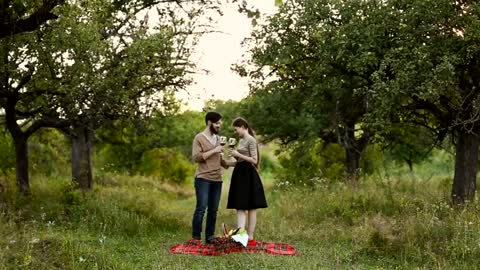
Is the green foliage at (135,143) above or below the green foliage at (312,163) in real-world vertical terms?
above

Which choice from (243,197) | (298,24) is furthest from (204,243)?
(298,24)

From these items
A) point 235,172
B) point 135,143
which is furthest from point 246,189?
point 135,143

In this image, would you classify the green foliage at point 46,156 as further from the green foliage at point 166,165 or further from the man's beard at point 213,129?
the man's beard at point 213,129

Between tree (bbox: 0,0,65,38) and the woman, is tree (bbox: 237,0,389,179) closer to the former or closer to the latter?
the woman

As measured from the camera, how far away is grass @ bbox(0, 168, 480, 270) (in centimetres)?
813

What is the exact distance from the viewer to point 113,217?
11703mm

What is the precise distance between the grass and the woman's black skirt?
105 centimetres

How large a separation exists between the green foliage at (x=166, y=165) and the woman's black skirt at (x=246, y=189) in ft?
68.0

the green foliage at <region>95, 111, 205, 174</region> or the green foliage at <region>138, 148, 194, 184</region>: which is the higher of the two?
the green foliage at <region>95, 111, 205, 174</region>

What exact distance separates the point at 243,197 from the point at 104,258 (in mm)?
2892

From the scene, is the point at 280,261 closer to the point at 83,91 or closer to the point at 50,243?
the point at 50,243

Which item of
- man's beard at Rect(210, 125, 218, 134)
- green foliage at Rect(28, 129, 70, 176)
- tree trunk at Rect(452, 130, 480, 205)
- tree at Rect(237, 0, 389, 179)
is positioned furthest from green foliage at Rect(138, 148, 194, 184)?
man's beard at Rect(210, 125, 218, 134)

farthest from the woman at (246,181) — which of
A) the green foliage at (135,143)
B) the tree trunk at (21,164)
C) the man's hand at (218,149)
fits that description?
the green foliage at (135,143)

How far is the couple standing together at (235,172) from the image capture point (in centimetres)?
1004
